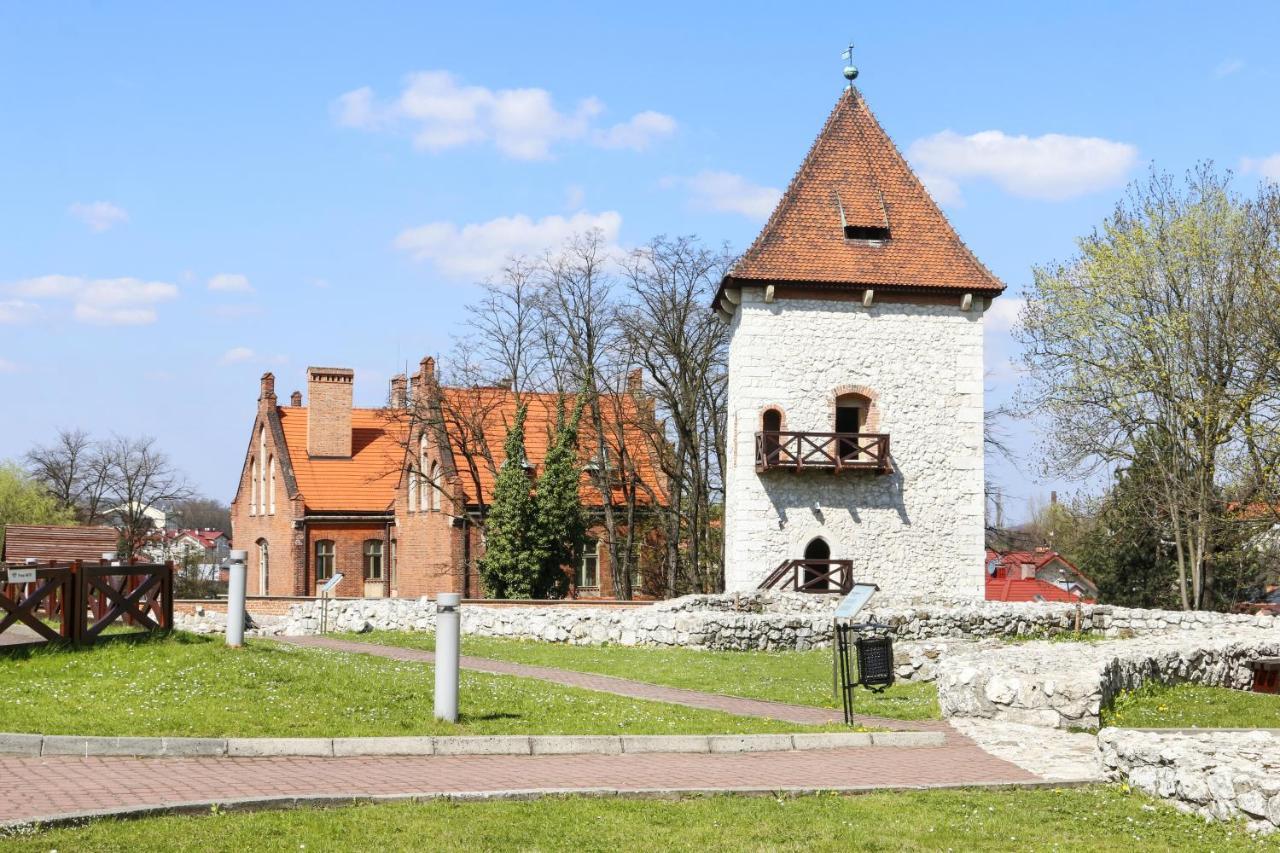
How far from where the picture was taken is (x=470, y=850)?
25.7ft

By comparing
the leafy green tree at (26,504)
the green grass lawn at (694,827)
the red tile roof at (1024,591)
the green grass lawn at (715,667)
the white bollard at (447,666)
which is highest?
the leafy green tree at (26,504)

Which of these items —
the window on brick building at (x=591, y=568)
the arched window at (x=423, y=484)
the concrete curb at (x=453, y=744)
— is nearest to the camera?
the concrete curb at (x=453, y=744)

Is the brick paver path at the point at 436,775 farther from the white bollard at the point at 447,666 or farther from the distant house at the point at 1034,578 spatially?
the distant house at the point at 1034,578

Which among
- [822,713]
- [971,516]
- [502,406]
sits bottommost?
[822,713]

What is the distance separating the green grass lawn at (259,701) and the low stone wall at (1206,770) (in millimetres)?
3597

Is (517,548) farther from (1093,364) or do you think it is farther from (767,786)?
(767,786)

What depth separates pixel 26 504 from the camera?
6994cm

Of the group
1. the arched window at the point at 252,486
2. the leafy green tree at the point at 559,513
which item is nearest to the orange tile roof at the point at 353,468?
the arched window at the point at 252,486

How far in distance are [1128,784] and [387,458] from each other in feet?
149

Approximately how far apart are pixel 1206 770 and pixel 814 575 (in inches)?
871

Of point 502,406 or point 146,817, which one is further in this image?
point 502,406

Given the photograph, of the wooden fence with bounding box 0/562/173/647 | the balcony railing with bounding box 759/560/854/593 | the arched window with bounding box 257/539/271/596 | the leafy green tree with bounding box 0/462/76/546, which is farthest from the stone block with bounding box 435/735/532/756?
the leafy green tree with bounding box 0/462/76/546

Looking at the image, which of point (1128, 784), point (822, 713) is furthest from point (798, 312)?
point (1128, 784)

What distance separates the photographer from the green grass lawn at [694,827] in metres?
7.94
